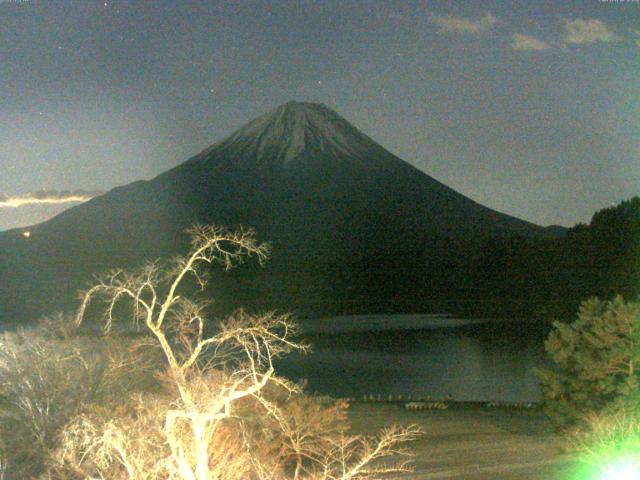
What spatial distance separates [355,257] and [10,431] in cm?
8032

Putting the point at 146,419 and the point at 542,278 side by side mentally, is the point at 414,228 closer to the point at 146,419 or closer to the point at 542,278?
the point at 542,278

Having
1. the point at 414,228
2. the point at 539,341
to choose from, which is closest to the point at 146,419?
the point at 539,341

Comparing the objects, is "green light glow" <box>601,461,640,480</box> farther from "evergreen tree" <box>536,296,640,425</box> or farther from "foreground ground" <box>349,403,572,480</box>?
"evergreen tree" <box>536,296,640,425</box>

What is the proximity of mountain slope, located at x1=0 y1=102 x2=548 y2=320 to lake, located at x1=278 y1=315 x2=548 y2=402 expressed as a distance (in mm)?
22886

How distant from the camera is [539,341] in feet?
142

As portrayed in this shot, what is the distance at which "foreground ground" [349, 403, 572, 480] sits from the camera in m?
11.2

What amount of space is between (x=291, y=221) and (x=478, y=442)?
280 feet

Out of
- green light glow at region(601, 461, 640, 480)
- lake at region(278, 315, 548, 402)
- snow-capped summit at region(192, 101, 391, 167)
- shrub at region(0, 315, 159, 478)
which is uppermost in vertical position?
snow-capped summit at region(192, 101, 391, 167)

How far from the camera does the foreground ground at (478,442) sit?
11.2 meters

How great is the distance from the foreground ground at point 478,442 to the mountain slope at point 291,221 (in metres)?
53.8

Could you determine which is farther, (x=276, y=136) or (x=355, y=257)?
(x=276, y=136)

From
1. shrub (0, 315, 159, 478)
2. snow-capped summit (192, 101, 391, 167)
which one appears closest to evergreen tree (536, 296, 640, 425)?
shrub (0, 315, 159, 478)

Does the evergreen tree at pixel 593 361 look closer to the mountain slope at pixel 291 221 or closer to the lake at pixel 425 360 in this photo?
the lake at pixel 425 360

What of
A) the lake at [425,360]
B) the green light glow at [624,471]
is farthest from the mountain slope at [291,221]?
the green light glow at [624,471]
